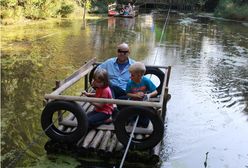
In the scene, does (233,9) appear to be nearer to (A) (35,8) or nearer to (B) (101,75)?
(A) (35,8)

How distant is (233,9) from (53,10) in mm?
19255

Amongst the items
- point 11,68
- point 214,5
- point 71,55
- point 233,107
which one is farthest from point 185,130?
point 214,5

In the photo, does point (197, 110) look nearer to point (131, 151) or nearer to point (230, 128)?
point (230, 128)

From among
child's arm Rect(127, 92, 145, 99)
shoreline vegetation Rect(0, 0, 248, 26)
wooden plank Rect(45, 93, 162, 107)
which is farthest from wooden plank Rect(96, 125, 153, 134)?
shoreline vegetation Rect(0, 0, 248, 26)

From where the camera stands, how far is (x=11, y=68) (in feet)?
36.7

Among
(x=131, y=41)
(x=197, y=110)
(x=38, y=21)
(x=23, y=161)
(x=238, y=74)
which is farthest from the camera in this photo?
(x=38, y=21)

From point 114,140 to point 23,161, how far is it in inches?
52.5

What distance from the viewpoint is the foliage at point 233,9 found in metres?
37.1

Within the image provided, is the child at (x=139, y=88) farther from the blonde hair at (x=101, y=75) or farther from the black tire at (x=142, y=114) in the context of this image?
the black tire at (x=142, y=114)

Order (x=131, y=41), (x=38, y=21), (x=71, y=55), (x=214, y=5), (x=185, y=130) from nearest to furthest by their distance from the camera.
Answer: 1. (x=185, y=130)
2. (x=71, y=55)
3. (x=131, y=41)
4. (x=38, y=21)
5. (x=214, y=5)

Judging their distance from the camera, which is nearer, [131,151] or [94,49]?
[131,151]

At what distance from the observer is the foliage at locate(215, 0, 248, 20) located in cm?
3712

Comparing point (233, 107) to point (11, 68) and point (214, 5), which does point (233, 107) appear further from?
point (214, 5)

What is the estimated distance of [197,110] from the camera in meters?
8.88
